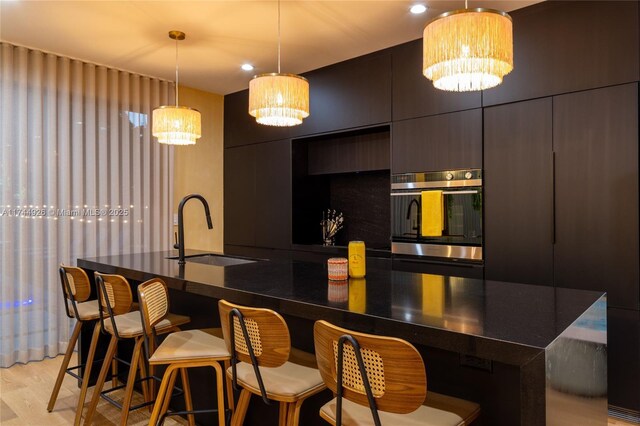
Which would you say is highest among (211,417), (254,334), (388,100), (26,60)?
(26,60)

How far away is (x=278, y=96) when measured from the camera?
230 centimetres

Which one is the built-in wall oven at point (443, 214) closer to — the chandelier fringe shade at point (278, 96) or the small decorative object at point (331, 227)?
the small decorative object at point (331, 227)

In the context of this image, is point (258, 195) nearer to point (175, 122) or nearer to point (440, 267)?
point (175, 122)

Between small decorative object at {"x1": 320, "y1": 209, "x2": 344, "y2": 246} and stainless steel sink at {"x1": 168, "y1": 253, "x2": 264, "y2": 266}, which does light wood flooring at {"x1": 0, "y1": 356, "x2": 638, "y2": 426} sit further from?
small decorative object at {"x1": 320, "y1": 209, "x2": 344, "y2": 246}

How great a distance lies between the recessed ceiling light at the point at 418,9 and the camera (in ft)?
9.60

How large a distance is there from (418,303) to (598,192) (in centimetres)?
182

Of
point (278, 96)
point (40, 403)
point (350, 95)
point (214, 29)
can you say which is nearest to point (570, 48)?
point (350, 95)

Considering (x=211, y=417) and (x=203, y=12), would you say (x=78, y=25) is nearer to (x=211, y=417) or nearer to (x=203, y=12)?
(x=203, y=12)

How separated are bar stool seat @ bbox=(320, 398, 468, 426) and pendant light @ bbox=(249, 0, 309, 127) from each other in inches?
61.6

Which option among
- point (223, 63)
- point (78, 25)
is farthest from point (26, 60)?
point (223, 63)

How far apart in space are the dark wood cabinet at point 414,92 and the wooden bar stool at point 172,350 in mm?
2378

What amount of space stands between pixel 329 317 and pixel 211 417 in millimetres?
1301

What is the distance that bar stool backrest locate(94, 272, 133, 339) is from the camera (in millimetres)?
2092

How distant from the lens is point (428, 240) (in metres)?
3.38
